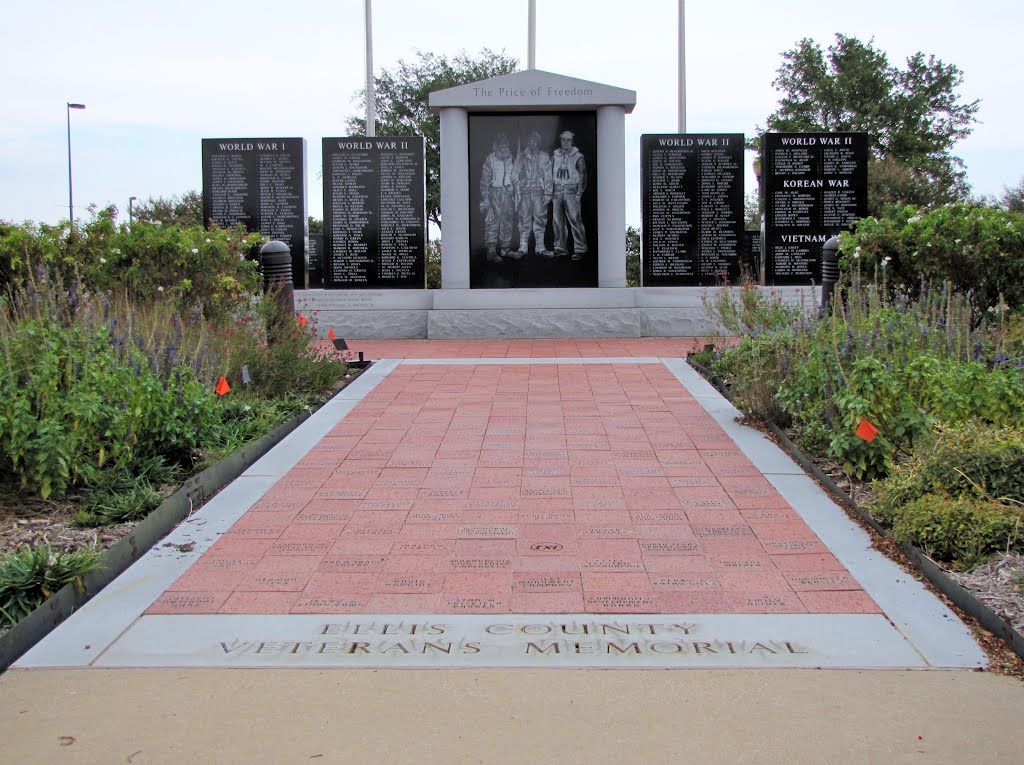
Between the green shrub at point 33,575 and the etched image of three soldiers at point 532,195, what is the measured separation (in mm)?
12232

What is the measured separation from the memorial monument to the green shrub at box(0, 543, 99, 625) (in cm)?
1229

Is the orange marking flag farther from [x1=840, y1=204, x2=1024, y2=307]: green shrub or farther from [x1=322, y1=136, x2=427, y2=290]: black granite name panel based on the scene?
[x1=322, y1=136, x2=427, y2=290]: black granite name panel

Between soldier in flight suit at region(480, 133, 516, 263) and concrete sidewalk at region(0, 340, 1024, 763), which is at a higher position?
soldier in flight suit at region(480, 133, 516, 263)

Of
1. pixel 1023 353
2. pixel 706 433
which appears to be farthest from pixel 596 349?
pixel 1023 353

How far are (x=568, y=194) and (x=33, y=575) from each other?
12881 millimetres

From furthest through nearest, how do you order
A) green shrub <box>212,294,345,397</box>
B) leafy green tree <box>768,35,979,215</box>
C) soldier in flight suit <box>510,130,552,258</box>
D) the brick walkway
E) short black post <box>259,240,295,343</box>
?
leafy green tree <box>768,35,979,215</box> → soldier in flight suit <box>510,130,552,258</box> → short black post <box>259,240,295,343</box> → green shrub <box>212,294,345,397</box> → the brick walkway

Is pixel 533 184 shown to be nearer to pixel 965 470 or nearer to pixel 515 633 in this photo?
pixel 965 470

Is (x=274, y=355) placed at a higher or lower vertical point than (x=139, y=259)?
lower

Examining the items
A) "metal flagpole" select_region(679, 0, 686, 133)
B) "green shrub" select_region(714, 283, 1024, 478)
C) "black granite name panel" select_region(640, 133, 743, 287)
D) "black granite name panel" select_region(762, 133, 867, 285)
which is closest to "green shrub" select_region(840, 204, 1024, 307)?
"green shrub" select_region(714, 283, 1024, 478)

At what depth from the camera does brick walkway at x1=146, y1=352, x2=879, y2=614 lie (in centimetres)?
459

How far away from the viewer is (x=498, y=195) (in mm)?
16453

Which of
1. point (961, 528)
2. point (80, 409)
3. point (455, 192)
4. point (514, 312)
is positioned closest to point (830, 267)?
point (514, 312)

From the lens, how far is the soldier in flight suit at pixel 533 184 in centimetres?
1638

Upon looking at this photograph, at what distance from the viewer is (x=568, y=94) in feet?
52.5
